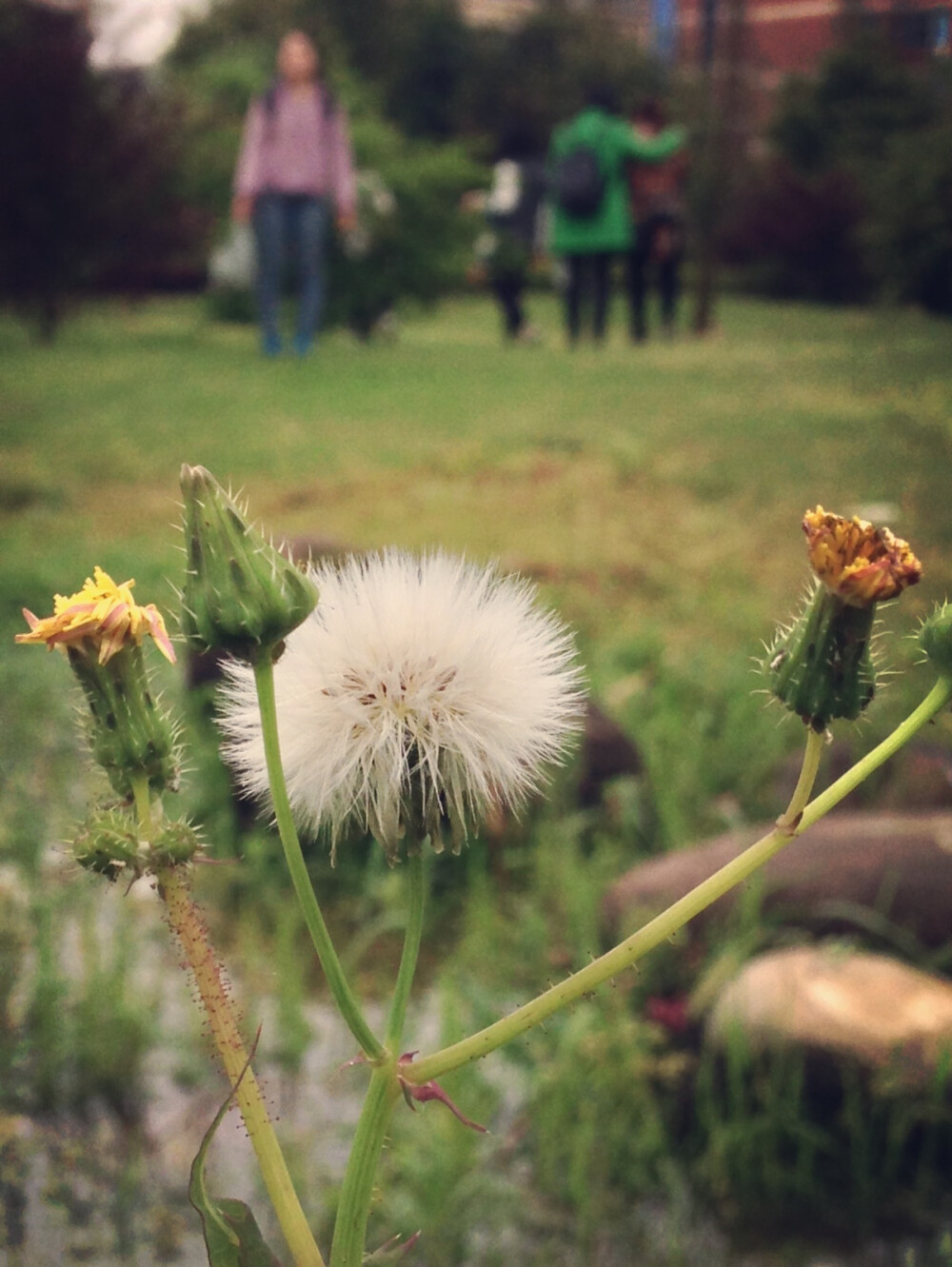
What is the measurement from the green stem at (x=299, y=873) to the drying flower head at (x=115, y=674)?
0.06 m

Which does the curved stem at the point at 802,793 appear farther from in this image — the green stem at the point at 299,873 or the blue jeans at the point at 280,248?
the blue jeans at the point at 280,248

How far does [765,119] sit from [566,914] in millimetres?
8110

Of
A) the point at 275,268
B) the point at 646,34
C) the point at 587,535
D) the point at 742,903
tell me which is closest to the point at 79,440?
the point at 587,535

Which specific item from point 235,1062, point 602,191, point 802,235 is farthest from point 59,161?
point 235,1062

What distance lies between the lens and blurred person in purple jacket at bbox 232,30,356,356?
821 centimetres

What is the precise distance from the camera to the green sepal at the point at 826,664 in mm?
353

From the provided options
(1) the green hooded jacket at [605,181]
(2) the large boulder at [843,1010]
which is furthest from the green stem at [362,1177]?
(1) the green hooded jacket at [605,181]

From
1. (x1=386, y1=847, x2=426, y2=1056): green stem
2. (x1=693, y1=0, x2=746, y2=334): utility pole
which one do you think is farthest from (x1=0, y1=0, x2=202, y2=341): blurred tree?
(x1=386, y1=847, x2=426, y2=1056): green stem

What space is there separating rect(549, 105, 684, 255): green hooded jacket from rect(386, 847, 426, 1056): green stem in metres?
8.89

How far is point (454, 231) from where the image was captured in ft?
38.4

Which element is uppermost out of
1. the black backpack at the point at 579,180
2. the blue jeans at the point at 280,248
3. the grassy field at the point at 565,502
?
the black backpack at the point at 579,180

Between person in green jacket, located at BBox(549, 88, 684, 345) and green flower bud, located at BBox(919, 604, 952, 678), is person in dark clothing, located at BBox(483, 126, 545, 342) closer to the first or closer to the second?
person in green jacket, located at BBox(549, 88, 684, 345)

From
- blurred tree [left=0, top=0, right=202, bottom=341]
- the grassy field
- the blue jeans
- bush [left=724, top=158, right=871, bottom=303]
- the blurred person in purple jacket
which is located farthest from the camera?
blurred tree [left=0, top=0, right=202, bottom=341]

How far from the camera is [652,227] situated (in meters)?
9.09
